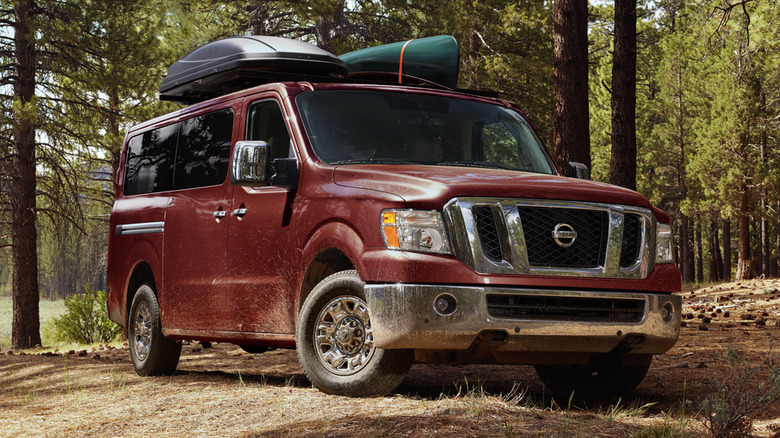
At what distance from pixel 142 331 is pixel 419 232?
4.62 meters

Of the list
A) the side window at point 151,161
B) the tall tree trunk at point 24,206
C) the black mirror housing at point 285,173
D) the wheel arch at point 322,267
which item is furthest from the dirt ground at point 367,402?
the tall tree trunk at point 24,206

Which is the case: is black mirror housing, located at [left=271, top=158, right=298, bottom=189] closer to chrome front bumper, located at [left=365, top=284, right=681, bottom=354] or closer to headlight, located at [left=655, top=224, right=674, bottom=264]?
chrome front bumper, located at [left=365, top=284, right=681, bottom=354]

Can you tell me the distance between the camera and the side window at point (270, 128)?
705cm

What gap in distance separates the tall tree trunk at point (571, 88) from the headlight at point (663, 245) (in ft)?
17.0

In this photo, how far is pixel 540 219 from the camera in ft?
18.9

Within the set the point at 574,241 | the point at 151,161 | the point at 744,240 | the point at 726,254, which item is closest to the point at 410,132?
the point at 574,241

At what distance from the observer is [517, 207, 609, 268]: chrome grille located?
571 centimetres

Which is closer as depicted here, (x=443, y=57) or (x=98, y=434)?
(x=98, y=434)

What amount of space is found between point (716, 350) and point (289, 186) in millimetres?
5195

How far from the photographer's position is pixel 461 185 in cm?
561

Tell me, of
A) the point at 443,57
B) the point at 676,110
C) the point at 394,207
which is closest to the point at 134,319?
the point at 443,57

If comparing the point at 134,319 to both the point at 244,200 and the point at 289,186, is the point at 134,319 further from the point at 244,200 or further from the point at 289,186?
the point at 289,186

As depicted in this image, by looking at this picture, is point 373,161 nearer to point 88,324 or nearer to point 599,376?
point 599,376

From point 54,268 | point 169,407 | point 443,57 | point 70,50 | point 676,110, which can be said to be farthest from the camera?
point 54,268
